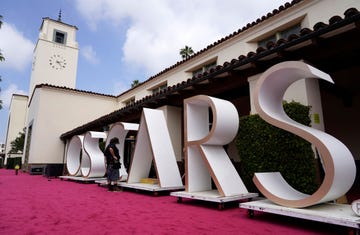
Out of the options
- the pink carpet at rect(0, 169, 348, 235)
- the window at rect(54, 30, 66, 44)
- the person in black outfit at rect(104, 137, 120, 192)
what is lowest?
the pink carpet at rect(0, 169, 348, 235)

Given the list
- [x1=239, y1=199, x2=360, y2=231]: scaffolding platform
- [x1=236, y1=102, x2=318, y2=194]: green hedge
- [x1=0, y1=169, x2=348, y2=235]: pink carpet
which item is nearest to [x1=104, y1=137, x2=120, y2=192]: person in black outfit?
[x1=0, y1=169, x2=348, y2=235]: pink carpet

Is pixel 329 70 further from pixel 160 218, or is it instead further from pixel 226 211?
pixel 160 218

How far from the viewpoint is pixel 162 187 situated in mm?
7078

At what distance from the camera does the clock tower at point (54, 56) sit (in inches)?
1113

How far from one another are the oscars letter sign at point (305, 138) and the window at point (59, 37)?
32.6m

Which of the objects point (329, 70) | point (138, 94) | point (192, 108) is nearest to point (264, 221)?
point (192, 108)

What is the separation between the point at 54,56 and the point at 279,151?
3058 centimetres

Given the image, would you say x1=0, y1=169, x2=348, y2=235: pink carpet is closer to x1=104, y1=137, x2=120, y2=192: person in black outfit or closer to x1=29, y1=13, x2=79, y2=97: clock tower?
x1=104, y1=137, x2=120, y2=192: person in black outfit

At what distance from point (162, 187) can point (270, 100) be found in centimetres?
400

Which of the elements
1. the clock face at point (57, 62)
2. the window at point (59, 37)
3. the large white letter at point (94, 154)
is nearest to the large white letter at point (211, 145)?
the large white letter at point (94, 154)

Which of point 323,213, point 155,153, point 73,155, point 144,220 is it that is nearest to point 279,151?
point 323,213

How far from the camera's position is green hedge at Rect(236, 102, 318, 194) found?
5152 millimetres

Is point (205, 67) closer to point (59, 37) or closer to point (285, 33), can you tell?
point (285, 33)

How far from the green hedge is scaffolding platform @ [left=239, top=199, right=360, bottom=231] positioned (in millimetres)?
1072
